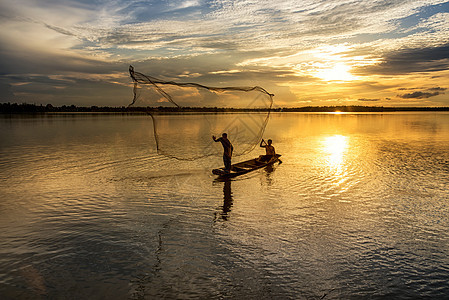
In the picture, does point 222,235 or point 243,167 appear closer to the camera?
point 222,235

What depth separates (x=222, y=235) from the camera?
8914mm

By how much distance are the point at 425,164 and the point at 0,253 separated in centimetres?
2262

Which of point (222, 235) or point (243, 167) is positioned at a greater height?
point (243, 167)

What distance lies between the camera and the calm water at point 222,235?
6469 mm

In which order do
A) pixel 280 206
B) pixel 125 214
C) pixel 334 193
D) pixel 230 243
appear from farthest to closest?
pixel 334 193
pixel 280 206
pixel 125 214
pixel 230 243

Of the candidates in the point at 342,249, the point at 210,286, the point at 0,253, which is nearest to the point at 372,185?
the point at 342,249

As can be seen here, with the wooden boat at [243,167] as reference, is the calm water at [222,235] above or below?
below

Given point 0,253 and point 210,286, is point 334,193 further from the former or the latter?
point 0,253

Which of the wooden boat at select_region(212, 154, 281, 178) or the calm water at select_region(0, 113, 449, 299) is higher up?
the wooden boat at select_region(212, 154, 281, 178)

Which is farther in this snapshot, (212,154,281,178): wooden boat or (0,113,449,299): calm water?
(212,154,281,178): wooden boat

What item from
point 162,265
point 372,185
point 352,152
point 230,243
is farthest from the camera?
point 352,152

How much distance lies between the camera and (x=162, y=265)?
23.7 ft

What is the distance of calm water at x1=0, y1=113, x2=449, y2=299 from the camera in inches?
255

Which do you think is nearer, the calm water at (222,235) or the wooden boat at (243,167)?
the calm water at (222,235)
